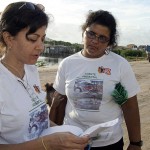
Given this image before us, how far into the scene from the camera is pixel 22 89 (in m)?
2.07

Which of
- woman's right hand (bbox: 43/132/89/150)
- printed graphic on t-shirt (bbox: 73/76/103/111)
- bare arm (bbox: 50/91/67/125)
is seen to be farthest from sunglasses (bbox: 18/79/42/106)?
bare arm (bbox: 50/91/67/125)

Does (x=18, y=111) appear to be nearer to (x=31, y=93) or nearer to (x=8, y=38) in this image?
(x=31, y=93)

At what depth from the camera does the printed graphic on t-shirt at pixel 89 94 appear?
2.94 m

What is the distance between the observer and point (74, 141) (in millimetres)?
1825

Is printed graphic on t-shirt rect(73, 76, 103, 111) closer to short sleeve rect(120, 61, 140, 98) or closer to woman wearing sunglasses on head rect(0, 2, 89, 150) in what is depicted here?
short sleeve rect(120, 61, 140, 98)

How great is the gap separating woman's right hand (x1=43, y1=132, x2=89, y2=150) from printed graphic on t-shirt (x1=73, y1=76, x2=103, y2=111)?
1092mm

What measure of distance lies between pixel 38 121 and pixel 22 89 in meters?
0.21

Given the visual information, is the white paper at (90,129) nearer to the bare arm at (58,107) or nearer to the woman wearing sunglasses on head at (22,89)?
the woman wearing sunglasses on head at (22,89)

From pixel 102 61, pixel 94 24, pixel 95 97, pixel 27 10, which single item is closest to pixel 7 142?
pixel 27 10

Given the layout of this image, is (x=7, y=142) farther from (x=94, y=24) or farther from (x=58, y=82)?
(x=94, y=24)

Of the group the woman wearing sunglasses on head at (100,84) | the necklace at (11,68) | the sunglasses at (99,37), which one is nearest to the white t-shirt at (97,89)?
the woman wearing sunglasses on head at (100,84)

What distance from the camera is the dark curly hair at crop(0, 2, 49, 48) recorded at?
2031mm

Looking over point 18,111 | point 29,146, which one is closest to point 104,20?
point 18,111

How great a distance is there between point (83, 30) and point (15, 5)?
1.31m
